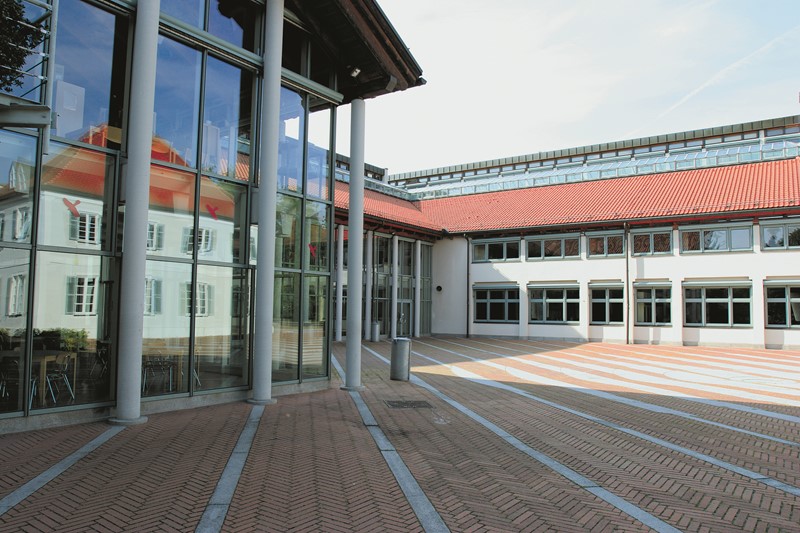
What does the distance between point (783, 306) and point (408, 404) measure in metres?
21.1

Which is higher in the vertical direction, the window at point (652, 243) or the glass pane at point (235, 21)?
the glass pane at point (235, 21)

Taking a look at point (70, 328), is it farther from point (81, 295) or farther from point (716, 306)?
point (716, 306)

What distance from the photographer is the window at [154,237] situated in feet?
30.2

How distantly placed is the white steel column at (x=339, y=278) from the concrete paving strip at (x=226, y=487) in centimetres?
1662

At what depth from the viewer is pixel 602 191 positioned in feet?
105

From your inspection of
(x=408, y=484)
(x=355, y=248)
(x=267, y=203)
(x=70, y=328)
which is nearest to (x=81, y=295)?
(x=70, y=328)

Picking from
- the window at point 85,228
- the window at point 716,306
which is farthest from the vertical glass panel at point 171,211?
the window at point 716,306

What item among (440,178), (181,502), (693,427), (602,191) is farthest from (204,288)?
(440,178)

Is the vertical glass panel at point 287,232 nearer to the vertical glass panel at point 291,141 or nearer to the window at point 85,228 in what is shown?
the vertical glass panel at point 291,141

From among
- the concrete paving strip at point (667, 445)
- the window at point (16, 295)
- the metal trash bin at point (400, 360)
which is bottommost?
the concrete paving strip at point (667, 445)

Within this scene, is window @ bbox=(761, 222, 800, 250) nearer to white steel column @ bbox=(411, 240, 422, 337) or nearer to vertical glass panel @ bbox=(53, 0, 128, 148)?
white steel column @ bbox=(411, 240, 422, 337)

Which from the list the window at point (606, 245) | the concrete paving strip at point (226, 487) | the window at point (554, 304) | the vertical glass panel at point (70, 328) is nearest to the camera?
the concrete paving strip at point (226, 487)

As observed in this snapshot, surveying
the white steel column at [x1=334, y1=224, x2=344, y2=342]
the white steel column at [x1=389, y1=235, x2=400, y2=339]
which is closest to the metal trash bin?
the white steel column at [x1=334, y1=224, x2=344, y2=342]

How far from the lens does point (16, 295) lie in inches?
300
